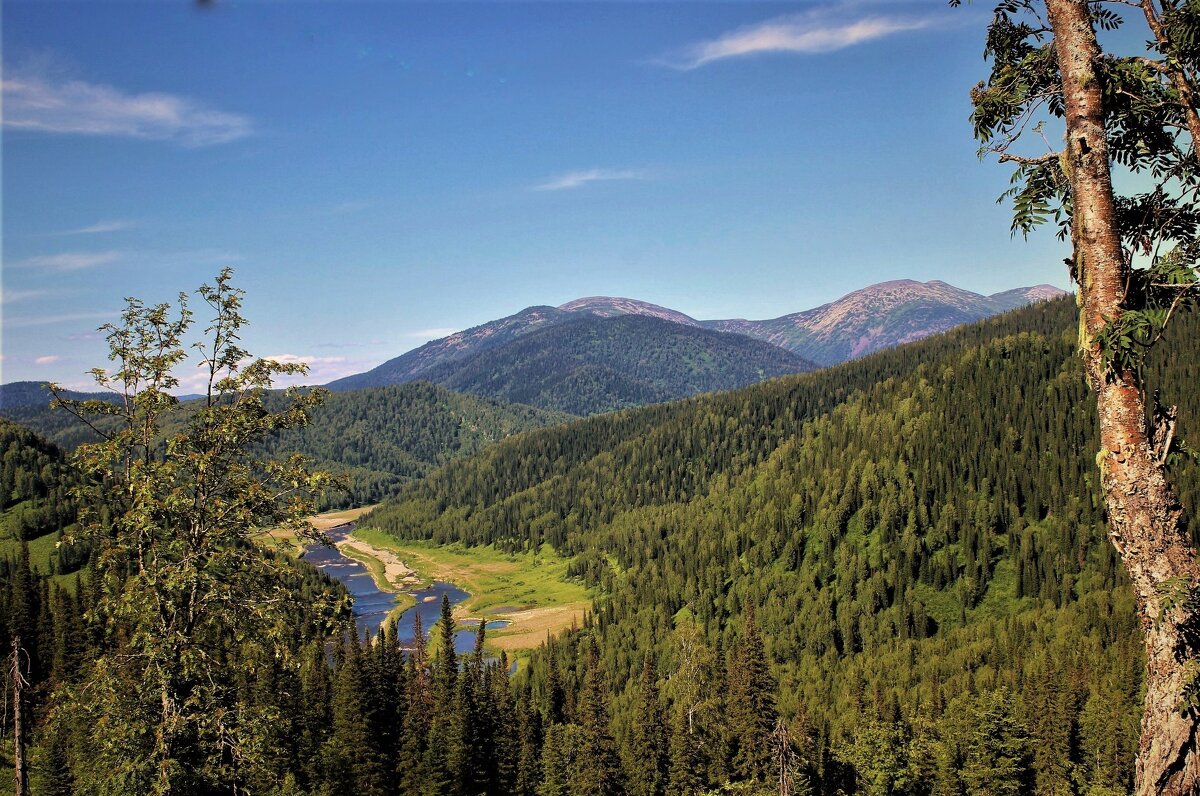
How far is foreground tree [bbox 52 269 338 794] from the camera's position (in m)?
18.6

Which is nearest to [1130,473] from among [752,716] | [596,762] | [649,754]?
[596,762]

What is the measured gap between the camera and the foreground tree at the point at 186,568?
61.1 ft

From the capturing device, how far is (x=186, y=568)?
61.9 feet

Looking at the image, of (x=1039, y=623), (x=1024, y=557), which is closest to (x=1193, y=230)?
(x=1039, y=623)

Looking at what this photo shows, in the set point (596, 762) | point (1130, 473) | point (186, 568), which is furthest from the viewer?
point (596, 762)

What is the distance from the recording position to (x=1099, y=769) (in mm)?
86438

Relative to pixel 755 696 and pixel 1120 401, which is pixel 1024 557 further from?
pixel 1120 401

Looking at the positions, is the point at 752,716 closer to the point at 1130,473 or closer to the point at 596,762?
the point at 596,762

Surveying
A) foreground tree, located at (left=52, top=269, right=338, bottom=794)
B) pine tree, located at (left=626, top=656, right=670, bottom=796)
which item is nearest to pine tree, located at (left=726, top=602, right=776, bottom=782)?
pine tree, located at (left=626, top=656, right=670, bottom=796)

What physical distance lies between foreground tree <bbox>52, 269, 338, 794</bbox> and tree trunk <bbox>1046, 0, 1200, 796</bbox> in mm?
18943

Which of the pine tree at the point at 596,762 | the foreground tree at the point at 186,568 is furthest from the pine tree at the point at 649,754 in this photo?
the foreground tree at the point at 186,568

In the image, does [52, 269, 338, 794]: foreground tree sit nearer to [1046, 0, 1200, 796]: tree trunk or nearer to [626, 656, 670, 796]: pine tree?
[1046, 0, 1200, 796]: tree trunk

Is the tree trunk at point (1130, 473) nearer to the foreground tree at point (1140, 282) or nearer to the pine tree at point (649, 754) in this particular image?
the foreground tree at point (1140, 282)

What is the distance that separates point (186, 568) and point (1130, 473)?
69.9ft
